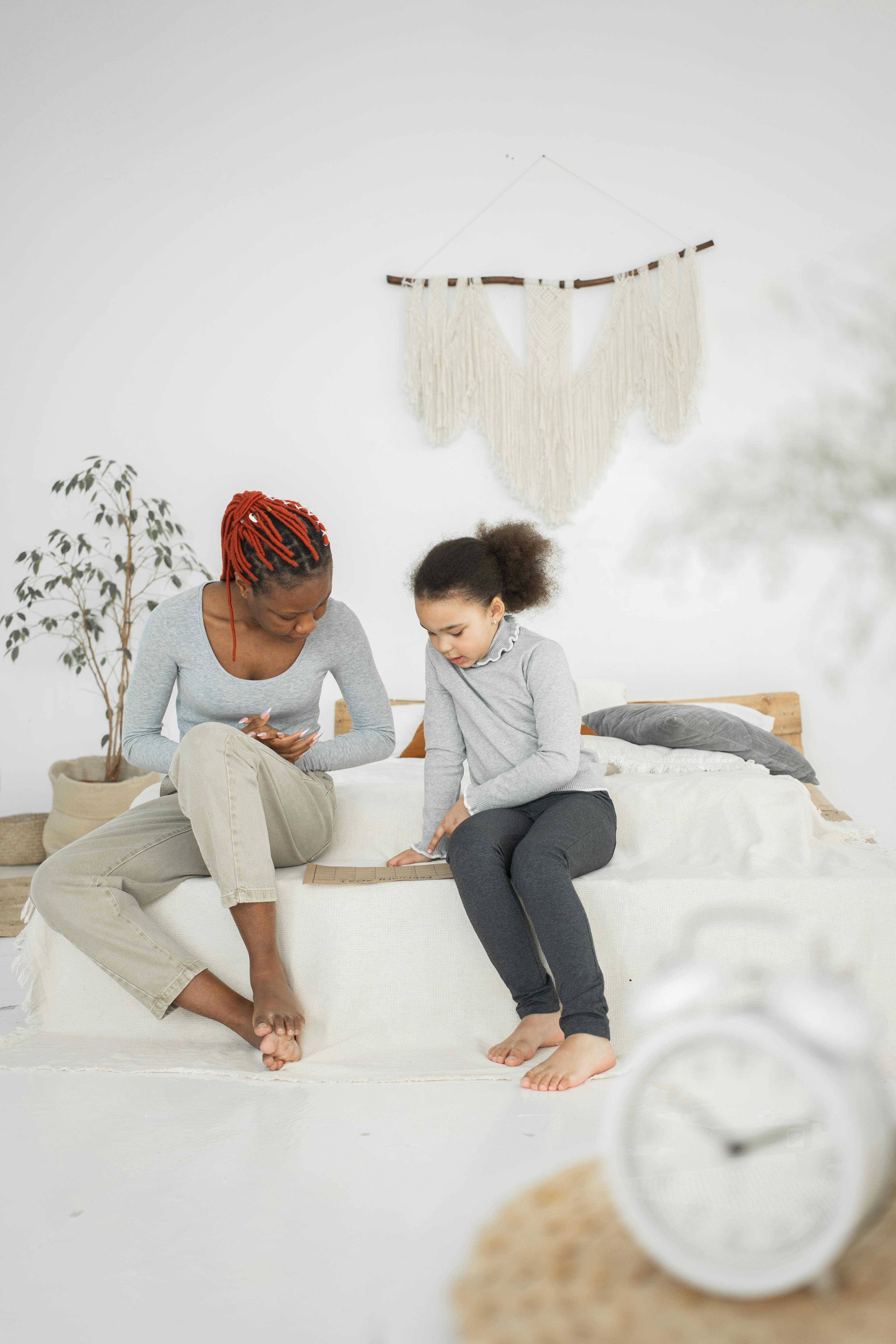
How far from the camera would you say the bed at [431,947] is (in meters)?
1.33

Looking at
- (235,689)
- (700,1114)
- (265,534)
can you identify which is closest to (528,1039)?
(235,689)

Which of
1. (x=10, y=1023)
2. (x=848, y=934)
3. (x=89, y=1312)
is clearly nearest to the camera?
(x=89, y=1312)

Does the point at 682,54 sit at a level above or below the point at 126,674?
above

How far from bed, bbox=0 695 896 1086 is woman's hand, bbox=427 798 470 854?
0.10 m

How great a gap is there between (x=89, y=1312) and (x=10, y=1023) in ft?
3.10

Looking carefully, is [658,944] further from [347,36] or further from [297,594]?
[347,36]

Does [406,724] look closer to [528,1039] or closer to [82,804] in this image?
[82,804]

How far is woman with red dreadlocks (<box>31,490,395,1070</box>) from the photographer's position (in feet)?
4.44

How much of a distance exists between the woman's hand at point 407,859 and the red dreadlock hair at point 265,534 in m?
0.48

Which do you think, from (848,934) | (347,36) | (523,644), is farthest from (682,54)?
(848,934)

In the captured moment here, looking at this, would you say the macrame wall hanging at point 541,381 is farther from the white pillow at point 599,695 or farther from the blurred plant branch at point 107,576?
the blurred plant branch at point 107,576

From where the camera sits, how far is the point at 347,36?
313cm

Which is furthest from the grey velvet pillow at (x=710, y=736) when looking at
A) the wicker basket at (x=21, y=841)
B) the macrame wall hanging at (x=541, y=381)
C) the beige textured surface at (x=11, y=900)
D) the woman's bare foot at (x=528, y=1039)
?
the wicker basket at (x=21, y=841)

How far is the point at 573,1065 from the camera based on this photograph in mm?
1167
